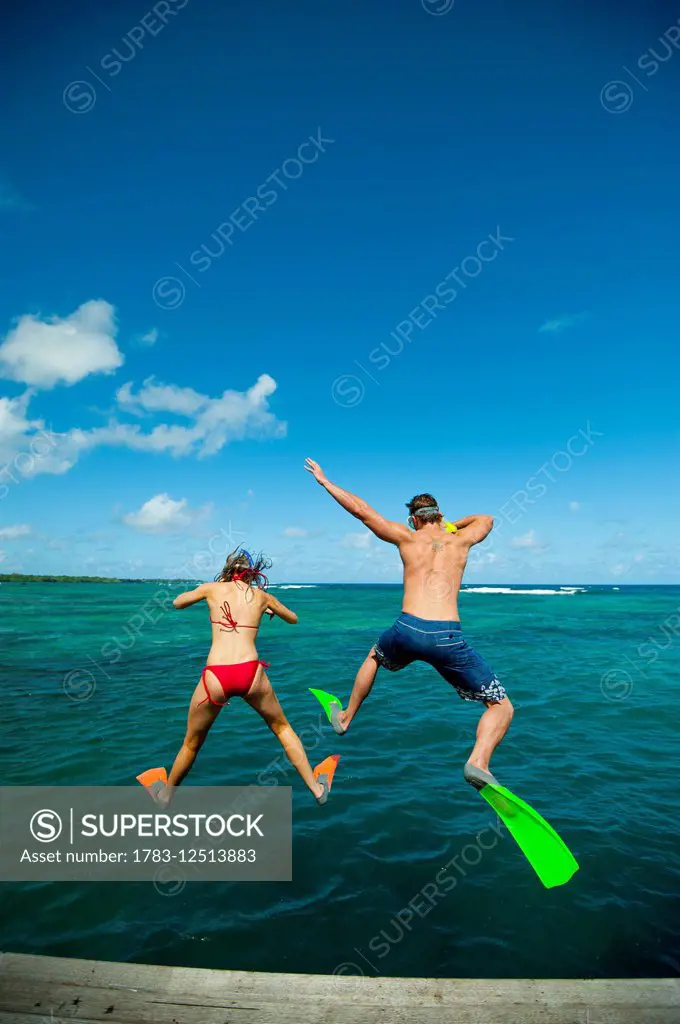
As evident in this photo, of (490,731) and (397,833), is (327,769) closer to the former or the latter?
(397,833)

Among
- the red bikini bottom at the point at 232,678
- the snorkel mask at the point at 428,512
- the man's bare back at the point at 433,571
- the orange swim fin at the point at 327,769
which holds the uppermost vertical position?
the snorkel mask at the point at 428,512

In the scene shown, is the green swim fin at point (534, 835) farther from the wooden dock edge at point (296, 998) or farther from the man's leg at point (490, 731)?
the wooden dock edge at point (296, 998)

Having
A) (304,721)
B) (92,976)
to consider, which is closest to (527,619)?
(304,721)

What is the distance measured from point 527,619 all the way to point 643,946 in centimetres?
3929

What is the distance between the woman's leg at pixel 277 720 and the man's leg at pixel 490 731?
6.76 feet

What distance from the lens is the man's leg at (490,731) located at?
532 cm

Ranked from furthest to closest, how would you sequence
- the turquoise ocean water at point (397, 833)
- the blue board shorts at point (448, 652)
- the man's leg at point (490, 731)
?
the blue board shorts at point (448, 652) < the man's leg at point (490, 731) < the turquoise ocean water at point (397, 833)

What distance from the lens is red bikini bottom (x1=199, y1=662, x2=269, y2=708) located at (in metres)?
6.02

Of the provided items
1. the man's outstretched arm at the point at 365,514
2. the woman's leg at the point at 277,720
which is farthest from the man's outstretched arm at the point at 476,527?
the woman's leg at the point at 277,720

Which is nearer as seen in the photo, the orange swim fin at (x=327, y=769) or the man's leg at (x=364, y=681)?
the man's leg at (x=364, y=681)

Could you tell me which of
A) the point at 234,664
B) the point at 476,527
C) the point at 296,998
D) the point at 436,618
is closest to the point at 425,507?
the point at 476,527

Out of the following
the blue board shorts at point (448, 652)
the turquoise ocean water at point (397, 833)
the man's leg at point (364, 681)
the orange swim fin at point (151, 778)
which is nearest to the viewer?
the turquoise ocean water at point (397, 833)

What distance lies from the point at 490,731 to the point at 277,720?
8.08ft

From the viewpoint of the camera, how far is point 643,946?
5121 mm
